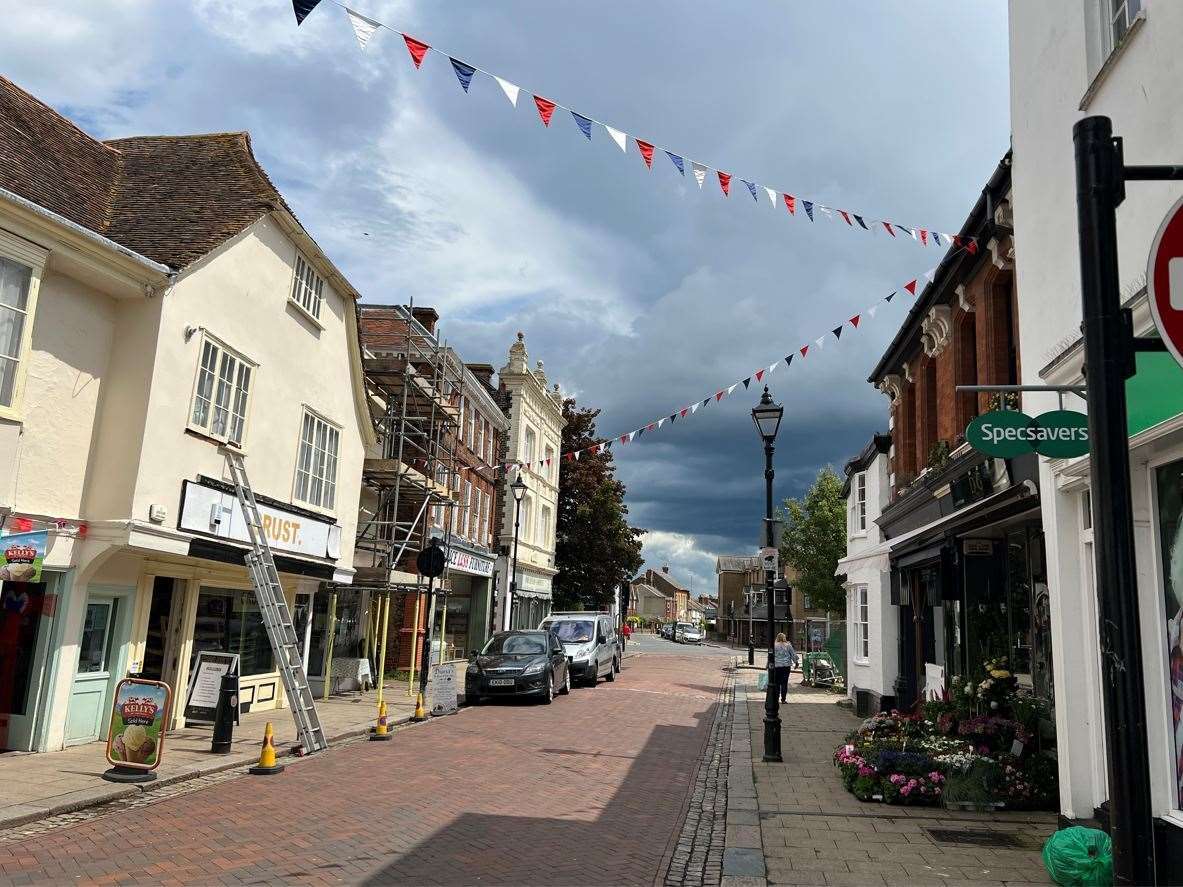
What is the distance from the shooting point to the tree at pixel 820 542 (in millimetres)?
40156

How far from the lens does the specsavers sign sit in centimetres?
1216

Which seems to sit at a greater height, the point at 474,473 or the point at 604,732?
the point at 474,473

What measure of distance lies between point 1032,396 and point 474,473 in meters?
24.2

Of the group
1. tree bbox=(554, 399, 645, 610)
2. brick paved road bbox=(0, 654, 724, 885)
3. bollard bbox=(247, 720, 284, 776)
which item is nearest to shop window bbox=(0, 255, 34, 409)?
bollard bbox=(247, 720, 284, 776)

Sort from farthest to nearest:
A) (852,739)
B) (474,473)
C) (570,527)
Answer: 1. (570,527)
2. (474,473)
3. (852,739)

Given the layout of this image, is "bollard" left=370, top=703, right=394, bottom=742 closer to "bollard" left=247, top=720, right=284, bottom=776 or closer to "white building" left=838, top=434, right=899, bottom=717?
"bollard" left=247, top=720, right=284, bottom=776

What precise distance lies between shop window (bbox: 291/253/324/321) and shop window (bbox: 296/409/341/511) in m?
1.87

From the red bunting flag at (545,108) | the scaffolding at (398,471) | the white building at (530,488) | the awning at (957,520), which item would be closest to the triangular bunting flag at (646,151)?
the red bunting flag at (545,108)

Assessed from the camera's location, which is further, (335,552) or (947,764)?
(335,552)

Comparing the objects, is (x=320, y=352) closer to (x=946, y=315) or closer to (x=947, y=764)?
(x=946, y=315)

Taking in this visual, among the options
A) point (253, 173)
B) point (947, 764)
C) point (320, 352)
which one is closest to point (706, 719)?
point (947, 764)

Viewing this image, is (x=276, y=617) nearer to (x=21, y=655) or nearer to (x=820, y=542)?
(x=21, y=655)

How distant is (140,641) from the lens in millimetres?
12141

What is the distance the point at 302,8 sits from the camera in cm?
745
